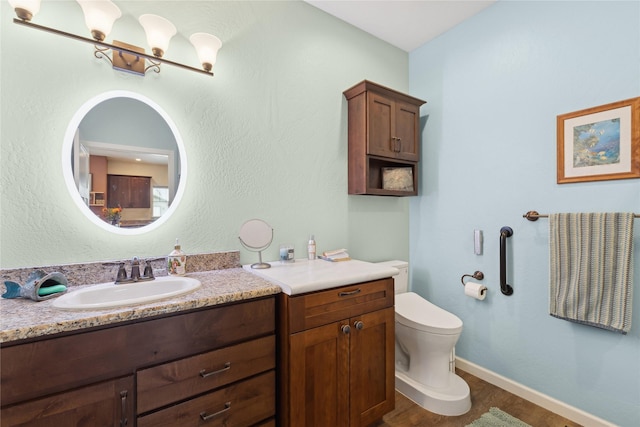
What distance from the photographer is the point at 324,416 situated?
1.32 metres

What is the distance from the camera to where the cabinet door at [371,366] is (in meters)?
1.43

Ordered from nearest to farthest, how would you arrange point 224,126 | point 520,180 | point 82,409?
point 82,409 → point 224,126 → point 520,180

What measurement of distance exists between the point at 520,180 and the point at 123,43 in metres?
2.45

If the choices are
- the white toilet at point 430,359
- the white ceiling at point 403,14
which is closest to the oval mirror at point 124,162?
the white ceiling at point 403,14

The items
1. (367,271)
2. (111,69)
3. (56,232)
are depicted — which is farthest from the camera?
(367,271)

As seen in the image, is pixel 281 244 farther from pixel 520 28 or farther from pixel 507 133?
pixel 520 28

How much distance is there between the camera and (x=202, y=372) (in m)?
1.08

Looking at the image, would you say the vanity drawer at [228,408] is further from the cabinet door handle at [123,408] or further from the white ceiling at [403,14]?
the white ceiling at [403,14]

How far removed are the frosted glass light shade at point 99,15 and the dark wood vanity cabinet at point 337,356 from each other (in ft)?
4.72

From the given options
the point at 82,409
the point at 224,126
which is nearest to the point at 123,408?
the point at 82,409

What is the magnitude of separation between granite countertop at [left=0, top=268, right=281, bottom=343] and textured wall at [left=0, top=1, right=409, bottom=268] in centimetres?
37

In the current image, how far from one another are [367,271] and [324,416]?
71 centimetres

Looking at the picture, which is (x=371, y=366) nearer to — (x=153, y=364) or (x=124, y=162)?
(x=153, y=364)

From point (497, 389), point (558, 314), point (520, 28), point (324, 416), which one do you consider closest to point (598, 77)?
point (520, 28)
